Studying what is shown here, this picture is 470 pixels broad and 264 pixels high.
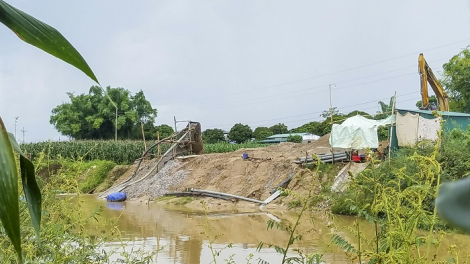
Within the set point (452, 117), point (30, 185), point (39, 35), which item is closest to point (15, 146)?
point (30, 185)

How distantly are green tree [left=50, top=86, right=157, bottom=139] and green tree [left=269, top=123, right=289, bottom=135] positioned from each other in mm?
12153

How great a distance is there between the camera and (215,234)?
9977 mm

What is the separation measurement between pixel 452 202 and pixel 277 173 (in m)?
17.8

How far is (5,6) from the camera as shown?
0.63m

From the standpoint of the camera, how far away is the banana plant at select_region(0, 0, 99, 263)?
19.8 inches

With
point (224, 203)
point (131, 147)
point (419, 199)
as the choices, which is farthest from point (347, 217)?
point (131, 147)

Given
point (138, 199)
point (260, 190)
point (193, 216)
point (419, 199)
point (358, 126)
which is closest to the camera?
point (419, 199)

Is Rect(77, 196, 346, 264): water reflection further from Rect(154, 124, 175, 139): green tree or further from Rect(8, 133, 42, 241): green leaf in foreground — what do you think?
Rect(154, 124, 175, 139): green tree

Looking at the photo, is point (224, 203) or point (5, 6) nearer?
point (5, 6)

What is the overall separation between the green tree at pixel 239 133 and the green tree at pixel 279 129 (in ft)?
12.8

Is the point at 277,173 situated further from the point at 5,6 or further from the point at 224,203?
the point at 5,6

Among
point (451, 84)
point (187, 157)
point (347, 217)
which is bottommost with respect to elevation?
point (347, 217)

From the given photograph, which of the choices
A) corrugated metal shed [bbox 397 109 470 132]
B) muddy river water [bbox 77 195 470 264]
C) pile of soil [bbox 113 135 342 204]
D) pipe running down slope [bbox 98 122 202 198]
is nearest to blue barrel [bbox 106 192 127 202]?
pile of soil [bbox 113 135 342 204]

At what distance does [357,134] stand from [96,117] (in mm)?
31062
